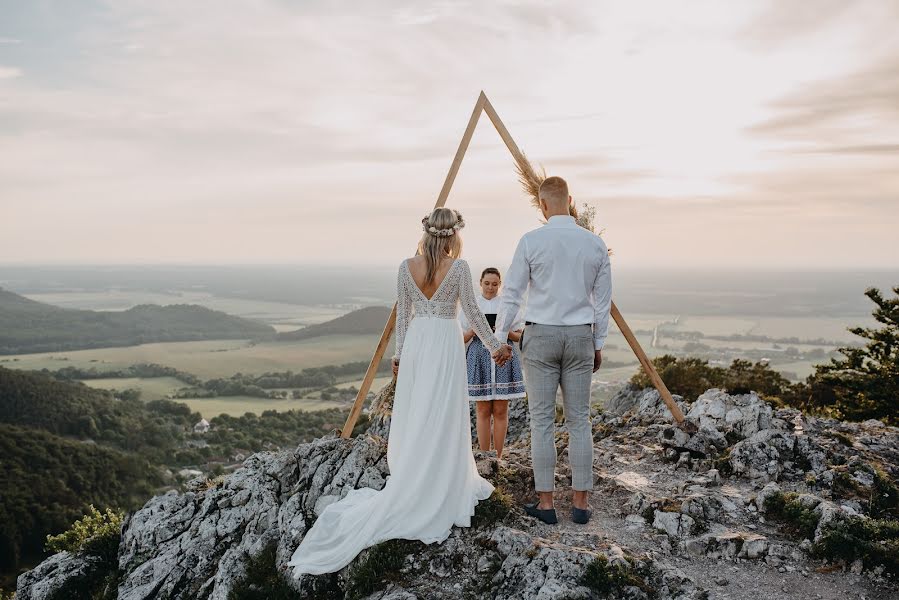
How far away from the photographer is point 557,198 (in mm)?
5922

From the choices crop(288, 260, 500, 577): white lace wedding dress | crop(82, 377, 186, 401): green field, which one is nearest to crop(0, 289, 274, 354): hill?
crop(82, 377, 186, 401): green field

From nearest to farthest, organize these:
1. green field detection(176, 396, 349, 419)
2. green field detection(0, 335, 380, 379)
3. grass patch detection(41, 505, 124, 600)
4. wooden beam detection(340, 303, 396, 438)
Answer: grass patch detection(41, 505, 124, 600)
wooden beam detection(340, 303, 396, 438)
green field detection(176, 396, 349, 419)
green field detection(0, 335, 380, 379)

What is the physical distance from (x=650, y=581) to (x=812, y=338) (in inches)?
3704

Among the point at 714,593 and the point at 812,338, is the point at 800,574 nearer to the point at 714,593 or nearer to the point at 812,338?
the point at 714,593

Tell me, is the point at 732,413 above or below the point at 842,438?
above

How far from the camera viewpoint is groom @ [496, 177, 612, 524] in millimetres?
5758

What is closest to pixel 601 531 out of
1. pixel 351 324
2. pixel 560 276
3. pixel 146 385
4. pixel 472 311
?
pixel 472 311

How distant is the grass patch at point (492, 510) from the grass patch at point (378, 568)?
0.68 m

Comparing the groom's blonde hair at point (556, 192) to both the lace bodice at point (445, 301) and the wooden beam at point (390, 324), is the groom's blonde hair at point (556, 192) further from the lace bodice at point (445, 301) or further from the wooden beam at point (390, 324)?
the wooden beam at point (390, 324)

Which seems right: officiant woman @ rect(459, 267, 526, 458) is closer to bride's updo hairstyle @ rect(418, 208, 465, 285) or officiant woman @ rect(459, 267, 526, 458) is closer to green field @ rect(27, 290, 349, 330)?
bride's updo hairstyle @ rect(418, 208, 465, 285)

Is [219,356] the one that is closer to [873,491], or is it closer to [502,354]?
[502,354]

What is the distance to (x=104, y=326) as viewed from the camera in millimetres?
110750

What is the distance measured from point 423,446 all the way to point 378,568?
1.23 meters

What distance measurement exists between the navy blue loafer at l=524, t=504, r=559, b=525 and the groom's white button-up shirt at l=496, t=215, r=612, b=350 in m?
2.12
